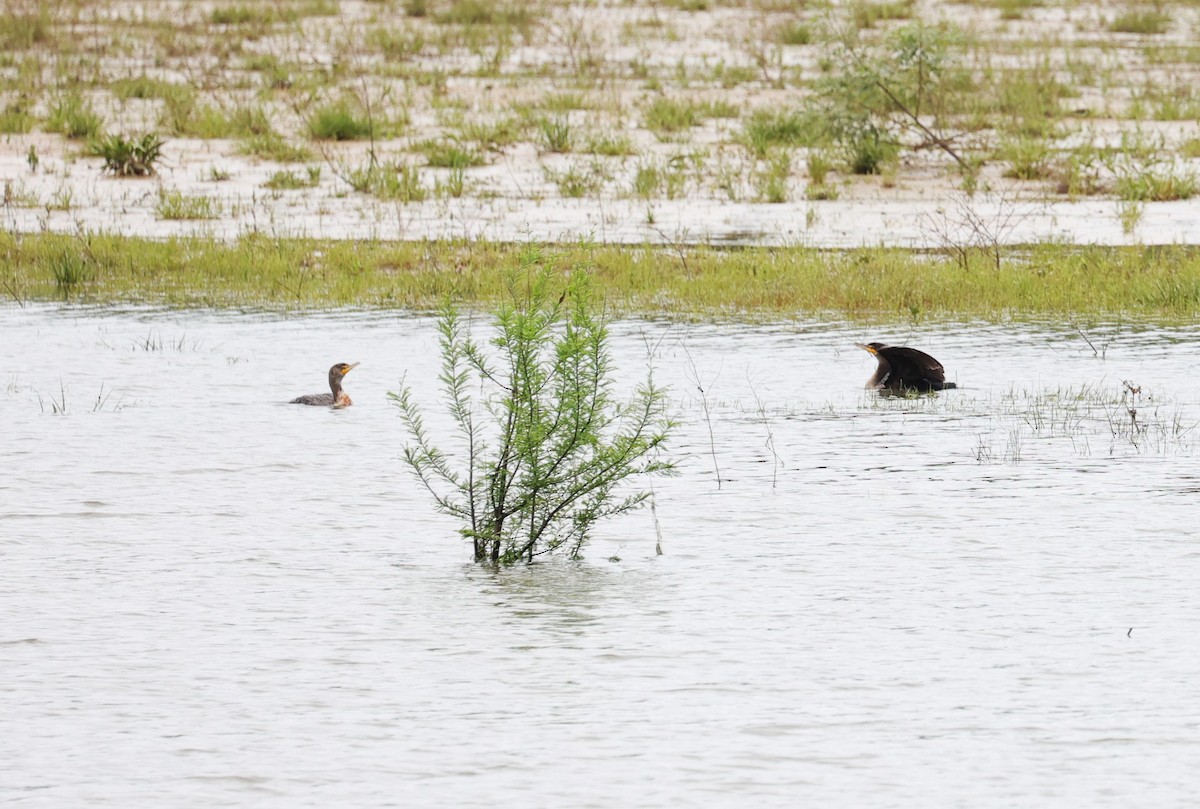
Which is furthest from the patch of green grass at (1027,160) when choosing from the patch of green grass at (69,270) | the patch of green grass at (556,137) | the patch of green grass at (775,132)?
the patch of green grass at (69,270)

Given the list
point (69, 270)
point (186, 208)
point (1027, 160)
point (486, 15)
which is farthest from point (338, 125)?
point (486, 15)

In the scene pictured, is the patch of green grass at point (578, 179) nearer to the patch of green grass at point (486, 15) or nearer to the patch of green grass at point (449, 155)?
the patch of green grass at point (449, 155)

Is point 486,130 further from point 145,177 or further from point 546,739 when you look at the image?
point 546,739

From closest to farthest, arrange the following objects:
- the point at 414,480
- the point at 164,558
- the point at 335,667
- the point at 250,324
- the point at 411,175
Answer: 1. the point at 335,667
2. the point at 164,558
3. the point at 414,480
4. the point at 250,324
5. the point at 411,175

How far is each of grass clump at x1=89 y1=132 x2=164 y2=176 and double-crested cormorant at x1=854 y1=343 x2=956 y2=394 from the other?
1111cm

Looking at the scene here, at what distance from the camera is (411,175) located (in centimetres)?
1920

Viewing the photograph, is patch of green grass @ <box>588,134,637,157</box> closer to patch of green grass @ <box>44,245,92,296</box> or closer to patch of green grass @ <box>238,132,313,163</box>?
patch of green grass @ <box>238,132,313,163</box>

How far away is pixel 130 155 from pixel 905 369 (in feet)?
37.5

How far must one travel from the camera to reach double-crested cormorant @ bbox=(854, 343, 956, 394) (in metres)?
10.5

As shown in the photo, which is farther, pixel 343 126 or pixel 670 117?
pixel 670 117

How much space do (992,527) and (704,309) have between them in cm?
650

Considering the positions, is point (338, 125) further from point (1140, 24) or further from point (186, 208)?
point (1140, 24)

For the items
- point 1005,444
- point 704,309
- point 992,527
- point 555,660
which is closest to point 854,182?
point 704,309

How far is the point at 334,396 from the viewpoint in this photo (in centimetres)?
1038
